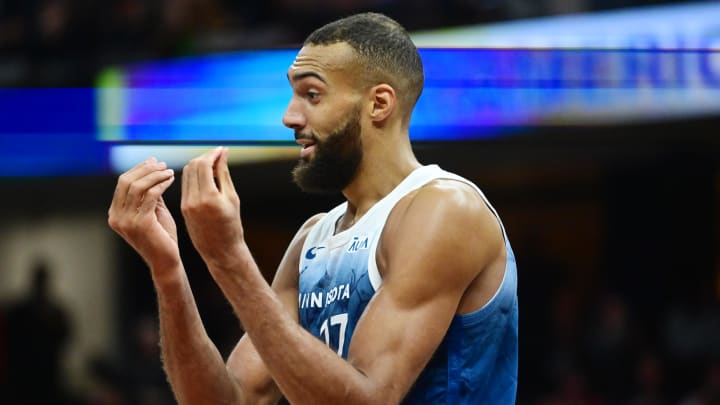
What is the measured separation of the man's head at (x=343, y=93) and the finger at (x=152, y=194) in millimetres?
435

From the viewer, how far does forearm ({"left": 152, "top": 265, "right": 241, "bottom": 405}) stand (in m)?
3.73

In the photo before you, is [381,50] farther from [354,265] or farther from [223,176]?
[223,176]

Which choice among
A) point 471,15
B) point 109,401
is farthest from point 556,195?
point 109,401

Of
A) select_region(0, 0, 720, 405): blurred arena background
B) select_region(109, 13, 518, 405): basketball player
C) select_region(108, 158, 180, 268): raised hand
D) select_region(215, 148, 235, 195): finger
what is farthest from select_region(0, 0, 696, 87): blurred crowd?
select_region(215, 148, 235, 195): finger

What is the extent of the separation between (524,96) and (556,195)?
4.33 meters

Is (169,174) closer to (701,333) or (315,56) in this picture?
(315,56)

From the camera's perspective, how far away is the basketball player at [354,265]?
129 inches

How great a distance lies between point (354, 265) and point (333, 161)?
0.32 metres

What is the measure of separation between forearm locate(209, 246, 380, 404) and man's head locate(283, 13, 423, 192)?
583mm

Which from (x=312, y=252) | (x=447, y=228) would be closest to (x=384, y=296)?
(x=447, y=228)

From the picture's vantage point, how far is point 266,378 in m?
4.02

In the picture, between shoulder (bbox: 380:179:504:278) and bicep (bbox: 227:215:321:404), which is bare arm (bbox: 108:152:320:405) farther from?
shoulder (bbox: 380:179:504:278)

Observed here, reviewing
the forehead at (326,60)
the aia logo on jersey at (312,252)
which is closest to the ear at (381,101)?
the forehead at (326,60)

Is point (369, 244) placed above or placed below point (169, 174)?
below
